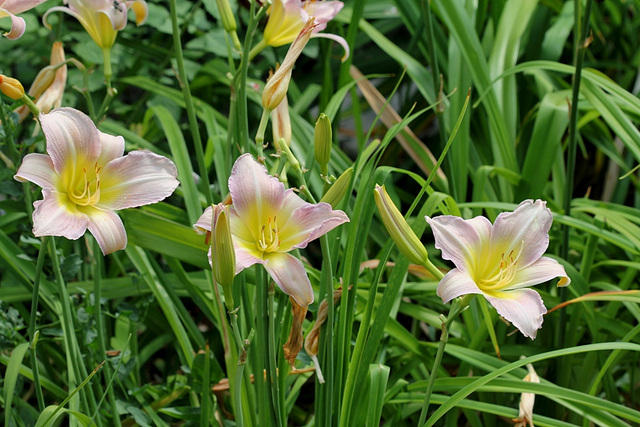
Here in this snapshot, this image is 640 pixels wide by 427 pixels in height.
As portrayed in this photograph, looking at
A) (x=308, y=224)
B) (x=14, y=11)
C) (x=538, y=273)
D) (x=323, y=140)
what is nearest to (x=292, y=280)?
(x=308, y=224)

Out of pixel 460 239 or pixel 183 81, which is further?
pixel 183 81

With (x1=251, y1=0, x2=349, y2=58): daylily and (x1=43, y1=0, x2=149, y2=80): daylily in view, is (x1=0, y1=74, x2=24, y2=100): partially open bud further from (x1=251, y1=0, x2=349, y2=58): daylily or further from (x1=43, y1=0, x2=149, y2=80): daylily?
(x1=251, y1=0, x2=349, y2=58): daylily

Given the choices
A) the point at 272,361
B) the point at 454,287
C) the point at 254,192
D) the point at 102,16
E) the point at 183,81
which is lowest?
the point at 272,361

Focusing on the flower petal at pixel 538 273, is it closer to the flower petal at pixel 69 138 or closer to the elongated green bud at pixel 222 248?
the elongated green bud at pixel 222 248

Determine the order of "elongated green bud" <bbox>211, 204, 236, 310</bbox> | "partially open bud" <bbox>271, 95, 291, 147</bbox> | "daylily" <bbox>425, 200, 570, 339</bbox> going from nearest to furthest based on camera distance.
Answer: "elongated green bud" <bbox>211, 204, 236, 310</bbox> → "daylily" <bbox>425, 200, 570, 339</bbox> → "partially open bud" <bbox>271, 95, 291, 147</bbox>

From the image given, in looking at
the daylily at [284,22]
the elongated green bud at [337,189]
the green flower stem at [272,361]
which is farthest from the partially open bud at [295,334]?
the daylily at [284,22]

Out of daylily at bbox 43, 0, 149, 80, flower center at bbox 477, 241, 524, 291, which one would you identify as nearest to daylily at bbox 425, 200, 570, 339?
flower center at bbox 477, 241, 524, 291

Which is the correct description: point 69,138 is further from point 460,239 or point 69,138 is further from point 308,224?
point 460,239

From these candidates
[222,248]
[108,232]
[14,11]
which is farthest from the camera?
[14,11]
